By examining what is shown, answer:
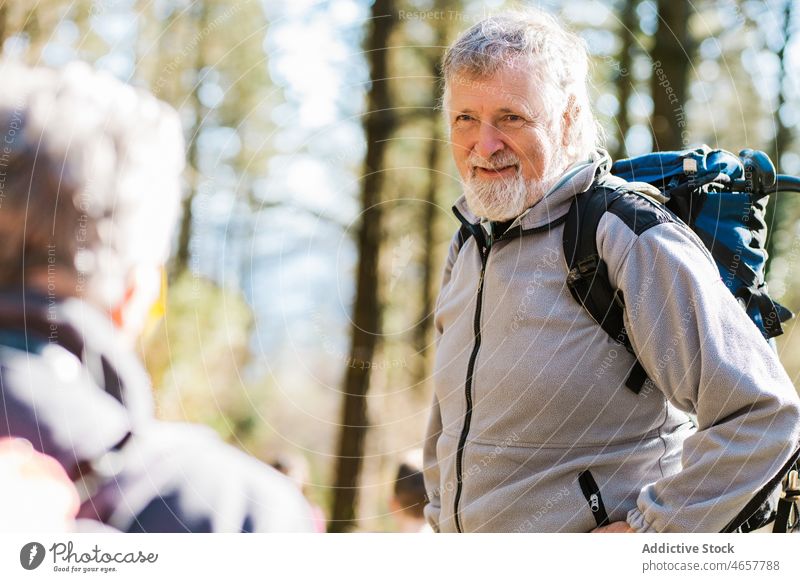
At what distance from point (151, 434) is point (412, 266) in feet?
23.1

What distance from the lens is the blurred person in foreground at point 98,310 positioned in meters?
1.25

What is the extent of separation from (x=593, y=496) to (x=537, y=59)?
3.66 feet

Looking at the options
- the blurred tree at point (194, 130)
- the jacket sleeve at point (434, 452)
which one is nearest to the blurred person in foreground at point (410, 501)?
the jacket sleeve at point (434, 452)

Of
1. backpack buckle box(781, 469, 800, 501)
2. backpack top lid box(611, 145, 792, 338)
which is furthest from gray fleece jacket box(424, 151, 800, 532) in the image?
backpack buckle box(781, 469, 800, 501)

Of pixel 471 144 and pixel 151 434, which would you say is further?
pixel 471 144

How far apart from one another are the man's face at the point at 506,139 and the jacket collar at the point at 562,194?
0.06 m

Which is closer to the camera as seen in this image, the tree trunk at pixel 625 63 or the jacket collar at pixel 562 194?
the jacket collar at pixel 562 194

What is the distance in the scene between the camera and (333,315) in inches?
246

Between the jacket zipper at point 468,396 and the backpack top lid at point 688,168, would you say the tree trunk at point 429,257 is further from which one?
the jacket zipper at point 468,396

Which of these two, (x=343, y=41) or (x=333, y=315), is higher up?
(x=343, y=41)

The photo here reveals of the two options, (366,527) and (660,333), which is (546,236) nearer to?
(660,333)

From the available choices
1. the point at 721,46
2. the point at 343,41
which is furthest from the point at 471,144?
the point at 721,46

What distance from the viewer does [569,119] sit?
7.07ft

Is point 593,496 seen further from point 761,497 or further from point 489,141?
point 489,141
